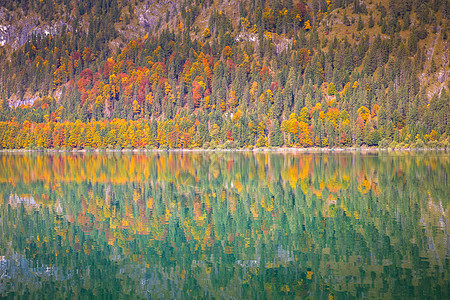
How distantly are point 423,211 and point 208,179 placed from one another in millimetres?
27032

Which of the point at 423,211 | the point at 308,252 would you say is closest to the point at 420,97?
the point at 423,211

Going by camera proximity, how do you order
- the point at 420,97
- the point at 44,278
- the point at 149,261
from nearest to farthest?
the point at 44,278 < the point at 149,261 < the point at 420,97

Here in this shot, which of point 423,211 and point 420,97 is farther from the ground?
point 420,97

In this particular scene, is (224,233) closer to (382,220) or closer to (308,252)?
(308,252)

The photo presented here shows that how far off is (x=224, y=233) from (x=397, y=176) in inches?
1325

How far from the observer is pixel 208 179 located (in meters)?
52.1

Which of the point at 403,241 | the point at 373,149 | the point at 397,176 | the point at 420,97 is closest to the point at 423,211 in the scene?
the point at 403,241

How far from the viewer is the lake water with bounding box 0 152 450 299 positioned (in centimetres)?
1681

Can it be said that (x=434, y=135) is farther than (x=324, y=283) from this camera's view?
Yes

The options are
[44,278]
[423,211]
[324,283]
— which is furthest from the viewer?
[423,211]

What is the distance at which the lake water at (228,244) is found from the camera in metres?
16.8

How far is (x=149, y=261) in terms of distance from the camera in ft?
64.6

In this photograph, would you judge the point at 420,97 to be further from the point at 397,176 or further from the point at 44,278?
the point at 44,278

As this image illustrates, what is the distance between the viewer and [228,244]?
22.3 m
